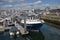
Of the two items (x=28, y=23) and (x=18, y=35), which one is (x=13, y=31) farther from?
(x=28, y=23)

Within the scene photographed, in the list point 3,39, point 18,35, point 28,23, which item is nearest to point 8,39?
point 3,39

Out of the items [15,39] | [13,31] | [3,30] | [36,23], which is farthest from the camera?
[36,23]

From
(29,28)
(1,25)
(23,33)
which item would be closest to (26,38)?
(23,33)

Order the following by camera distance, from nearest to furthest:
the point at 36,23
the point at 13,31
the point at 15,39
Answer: the point at 15,39 < the point at 13,31 < the point at 36,23

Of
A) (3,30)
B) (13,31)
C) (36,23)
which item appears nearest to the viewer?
(13,31)

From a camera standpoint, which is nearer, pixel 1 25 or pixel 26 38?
pixel 26 38

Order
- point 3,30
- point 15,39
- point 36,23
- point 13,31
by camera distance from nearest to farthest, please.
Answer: point 15,39, point 13,31, point 3,30, point 36,23

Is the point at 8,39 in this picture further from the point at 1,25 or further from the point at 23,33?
the point at 1,25

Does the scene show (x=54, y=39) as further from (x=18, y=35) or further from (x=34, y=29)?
(x=34, y=29)

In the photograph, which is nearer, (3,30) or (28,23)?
(3,30)
